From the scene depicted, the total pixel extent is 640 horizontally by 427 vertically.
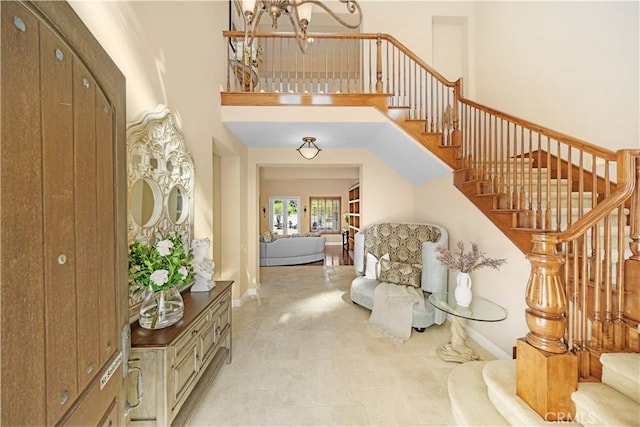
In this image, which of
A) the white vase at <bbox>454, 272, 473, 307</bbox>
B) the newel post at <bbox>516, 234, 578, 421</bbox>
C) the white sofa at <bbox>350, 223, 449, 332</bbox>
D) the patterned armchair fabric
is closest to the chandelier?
the newel post at <bbox>516, 234, 578, 421</bbox>

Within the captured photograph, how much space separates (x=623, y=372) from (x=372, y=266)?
8.66 ft

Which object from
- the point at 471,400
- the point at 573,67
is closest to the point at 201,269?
the point at 471,400

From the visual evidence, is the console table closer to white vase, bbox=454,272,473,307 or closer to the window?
white vase, bbox=454,272,473,307

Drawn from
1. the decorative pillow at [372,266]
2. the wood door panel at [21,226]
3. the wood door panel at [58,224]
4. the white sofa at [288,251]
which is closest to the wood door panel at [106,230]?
the wood door panel at [58,224]

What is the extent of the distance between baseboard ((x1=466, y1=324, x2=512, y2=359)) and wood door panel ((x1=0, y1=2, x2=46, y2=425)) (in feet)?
10.3

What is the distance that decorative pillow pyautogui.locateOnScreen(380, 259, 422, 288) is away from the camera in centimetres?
336

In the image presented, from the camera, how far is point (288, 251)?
257 inches

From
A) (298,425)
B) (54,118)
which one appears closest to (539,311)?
(298,425)

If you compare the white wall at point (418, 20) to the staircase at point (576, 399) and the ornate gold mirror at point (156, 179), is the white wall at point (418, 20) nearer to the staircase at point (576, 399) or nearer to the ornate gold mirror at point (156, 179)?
the ornate gold mirror at point (156, 179)

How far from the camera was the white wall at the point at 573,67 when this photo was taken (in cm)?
280

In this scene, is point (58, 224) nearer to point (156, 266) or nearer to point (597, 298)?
point (156, 266)

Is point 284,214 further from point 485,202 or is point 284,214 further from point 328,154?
point 485,202

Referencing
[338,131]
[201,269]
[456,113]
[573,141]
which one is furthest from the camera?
[338,131]

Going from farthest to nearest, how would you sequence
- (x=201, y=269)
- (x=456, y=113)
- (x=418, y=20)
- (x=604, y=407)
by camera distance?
(x=418, y=20), (x=456, y=113), (x=201, y=269), (x=604, y=407)
